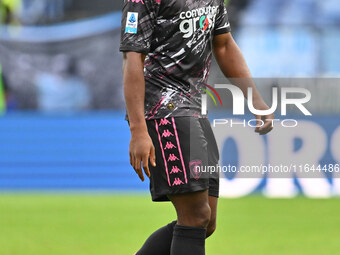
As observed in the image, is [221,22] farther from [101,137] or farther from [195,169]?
[101,137]

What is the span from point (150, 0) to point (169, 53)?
0.27 m

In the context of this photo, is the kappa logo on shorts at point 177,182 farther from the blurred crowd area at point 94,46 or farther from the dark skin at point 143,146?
the blurred crowd area at point 94,46

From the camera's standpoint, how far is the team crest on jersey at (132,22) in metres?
3.32

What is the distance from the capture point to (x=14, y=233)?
648 cm

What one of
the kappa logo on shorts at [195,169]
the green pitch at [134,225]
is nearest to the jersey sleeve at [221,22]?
the kappa logo on shorts at [195,169]

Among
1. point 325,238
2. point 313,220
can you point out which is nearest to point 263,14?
point 313,220

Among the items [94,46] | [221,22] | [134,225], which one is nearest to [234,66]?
[221,22]

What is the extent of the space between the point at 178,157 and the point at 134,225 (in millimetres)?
3675

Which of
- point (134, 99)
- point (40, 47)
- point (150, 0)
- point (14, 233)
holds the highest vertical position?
point (150, 0)

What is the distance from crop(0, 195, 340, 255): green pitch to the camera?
18.4 ft

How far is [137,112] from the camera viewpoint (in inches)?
129

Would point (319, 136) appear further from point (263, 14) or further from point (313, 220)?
point (263, 14)

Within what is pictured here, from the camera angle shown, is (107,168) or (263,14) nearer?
(107,168)

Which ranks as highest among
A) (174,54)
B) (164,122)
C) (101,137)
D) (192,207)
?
(174,54)
